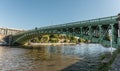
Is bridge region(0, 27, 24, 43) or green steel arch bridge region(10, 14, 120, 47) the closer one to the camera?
green steel arch bridge region(10, 14, 120, 47)

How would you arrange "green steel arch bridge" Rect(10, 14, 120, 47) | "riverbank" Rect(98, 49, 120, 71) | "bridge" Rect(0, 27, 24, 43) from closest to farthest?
1. "riverbank" Rect(98, 49, 120, 71)
2. "green steel arch bridge" Rect(10, 14, 120, 47)
3. "bridge" Rect(0, 27, 24, 43)

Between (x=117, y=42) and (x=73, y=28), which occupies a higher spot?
(x=73, y=28)

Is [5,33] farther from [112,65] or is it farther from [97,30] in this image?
[112,65]

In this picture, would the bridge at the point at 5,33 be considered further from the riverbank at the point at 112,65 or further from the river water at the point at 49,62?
the riverbank at the point at 112,65

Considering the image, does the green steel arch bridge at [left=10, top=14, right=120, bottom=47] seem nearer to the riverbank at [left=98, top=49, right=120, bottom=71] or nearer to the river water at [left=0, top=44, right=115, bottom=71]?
the river water at [left=0, top=44, right=115, bottom=71]

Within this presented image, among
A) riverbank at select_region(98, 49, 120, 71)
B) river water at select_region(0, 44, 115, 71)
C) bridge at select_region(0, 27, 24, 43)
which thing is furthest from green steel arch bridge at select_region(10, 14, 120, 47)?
bridge at select_region(0, 27, 24, 43)

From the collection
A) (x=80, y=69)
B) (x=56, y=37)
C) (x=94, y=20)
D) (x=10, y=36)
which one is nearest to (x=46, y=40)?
(x=56, y=37)

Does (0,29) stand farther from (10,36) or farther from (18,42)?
(18,42)

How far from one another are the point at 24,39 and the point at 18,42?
312 inches

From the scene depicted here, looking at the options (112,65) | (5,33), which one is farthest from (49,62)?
(5,33)

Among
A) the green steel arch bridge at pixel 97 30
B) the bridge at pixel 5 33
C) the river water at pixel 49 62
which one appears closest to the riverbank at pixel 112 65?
the river water at pixel 49 62

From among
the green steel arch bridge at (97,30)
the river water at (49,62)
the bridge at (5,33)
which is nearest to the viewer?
the river water at (49,62)

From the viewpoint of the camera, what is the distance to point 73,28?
74438 millimetres

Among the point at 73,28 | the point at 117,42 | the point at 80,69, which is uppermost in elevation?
the point at 73,28
